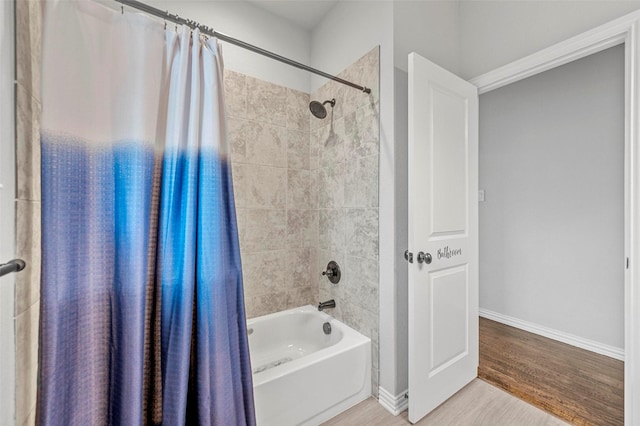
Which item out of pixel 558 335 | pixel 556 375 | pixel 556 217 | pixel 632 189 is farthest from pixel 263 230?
pixel 558 335

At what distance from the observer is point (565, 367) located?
2.12 m

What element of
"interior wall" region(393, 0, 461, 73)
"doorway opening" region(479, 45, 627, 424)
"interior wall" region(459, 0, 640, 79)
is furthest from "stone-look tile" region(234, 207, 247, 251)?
"doorway opening" region(479, 45, 627, 424)

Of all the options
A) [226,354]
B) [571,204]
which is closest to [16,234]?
[226,354]

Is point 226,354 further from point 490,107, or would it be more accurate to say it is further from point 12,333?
point 490,107

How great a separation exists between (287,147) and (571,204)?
2.54 m

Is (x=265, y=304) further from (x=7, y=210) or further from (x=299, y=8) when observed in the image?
(x=299, y=8)

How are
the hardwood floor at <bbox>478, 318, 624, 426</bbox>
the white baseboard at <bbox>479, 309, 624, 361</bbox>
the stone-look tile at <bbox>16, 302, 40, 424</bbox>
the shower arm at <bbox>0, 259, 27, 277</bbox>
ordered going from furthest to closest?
1. the white baseboard at <bbox>479, 309, 624, 361</bbox>
2. the hardwood floor at <bbox>478, 318, 624, 426</bbox>
3. the stone-look tile at <bbox>16, 302, 40, 424</bbox>
4. the shower arm at <bbox>0, 259, 27, 277</bbox>

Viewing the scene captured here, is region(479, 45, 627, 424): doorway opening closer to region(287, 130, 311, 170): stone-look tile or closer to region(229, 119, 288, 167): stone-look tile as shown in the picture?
region(287, 130, 311, 170): stone-look tile

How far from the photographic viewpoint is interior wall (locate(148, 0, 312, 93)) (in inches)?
74.8

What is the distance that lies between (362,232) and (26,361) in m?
1.59

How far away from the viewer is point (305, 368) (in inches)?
59.1

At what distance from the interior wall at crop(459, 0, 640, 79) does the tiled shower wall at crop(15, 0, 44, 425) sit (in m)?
2.22

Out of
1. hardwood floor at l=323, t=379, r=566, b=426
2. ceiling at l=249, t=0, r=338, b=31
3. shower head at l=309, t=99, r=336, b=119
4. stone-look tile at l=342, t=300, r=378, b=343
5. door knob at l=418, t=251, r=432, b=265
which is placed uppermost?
ceiling at l=249, t=0, r=338, b=31

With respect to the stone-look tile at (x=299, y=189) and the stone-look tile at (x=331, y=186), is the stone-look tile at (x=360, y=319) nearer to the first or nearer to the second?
the stone-look tile at (x=331, y=186)
